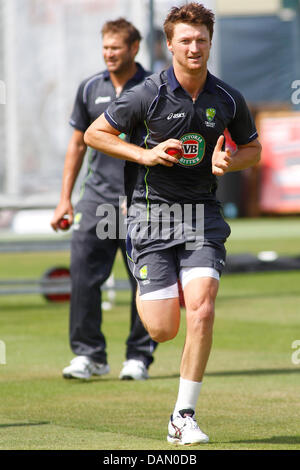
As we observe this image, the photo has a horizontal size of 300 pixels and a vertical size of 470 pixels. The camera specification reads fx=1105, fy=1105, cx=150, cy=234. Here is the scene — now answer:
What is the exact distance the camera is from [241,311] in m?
12.0

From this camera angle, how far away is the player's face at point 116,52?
794 centimetres

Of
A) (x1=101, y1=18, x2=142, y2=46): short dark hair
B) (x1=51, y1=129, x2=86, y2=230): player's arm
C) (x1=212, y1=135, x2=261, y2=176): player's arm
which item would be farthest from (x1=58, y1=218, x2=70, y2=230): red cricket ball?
(x1=212, y1=135, x2=261, y2=176): player's arm

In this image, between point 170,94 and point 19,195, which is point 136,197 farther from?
point 19,195

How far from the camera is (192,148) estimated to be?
597 centimetres

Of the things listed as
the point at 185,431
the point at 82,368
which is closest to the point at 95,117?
the point at 82,368

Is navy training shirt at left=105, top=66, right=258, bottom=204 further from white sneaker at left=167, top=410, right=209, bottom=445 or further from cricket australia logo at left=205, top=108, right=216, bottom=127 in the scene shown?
white sneaker at left=167, top=410, right=209, bottom=445

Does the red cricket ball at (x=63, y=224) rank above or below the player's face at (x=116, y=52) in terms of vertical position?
below

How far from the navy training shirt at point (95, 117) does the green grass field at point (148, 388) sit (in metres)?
1.36

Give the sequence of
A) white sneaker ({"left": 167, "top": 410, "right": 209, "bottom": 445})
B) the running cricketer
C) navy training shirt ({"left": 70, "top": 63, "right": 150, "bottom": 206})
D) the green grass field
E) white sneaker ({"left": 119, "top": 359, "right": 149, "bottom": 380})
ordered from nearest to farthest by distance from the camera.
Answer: white sneaker ({"left": 167, "top": 410, "right": 209, "bottom": 445}), the running cricketer, the green grass field, white sneaker ({"left": 119, "top": 359, "right": 149, "bottom": 380}), navy training shirt ({"left": 70, "top": 63, "right": 150, "bottom": 206})

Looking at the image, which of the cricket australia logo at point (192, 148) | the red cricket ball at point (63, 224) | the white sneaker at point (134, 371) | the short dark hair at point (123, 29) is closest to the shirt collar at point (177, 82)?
the cricket australia logo at point (192, 148)

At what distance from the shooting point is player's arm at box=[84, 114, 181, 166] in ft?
18.7

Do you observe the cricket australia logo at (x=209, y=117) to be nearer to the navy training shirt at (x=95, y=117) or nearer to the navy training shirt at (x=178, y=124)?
the navy training shirt at (x=178, y=124)

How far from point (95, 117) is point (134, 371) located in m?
1.86

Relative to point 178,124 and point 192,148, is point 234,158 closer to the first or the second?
point 192,148
